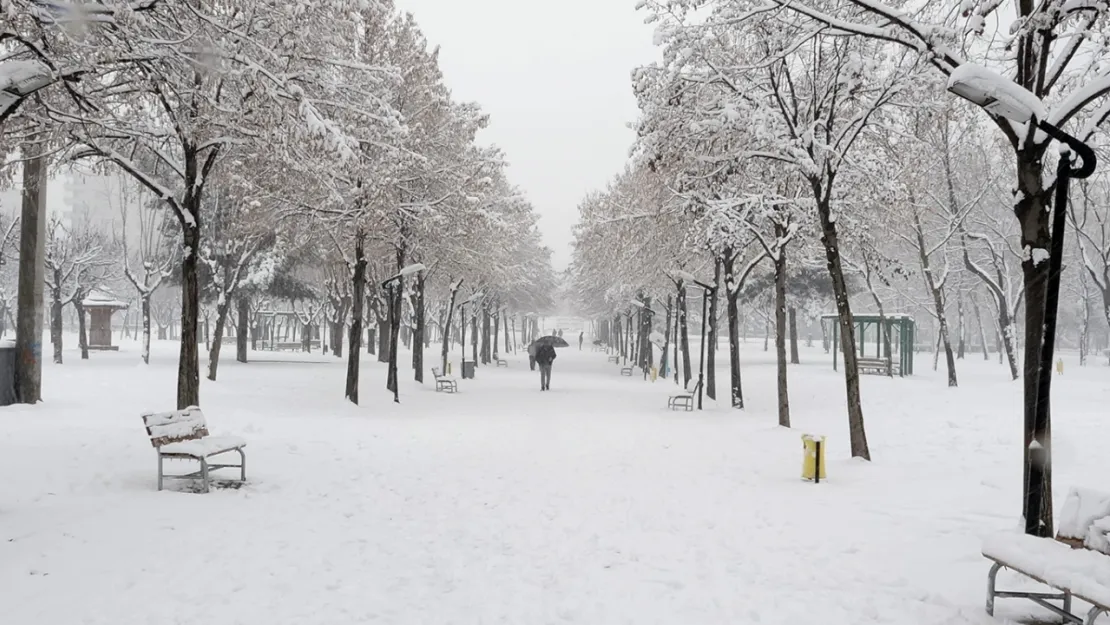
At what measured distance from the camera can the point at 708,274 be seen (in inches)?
1284

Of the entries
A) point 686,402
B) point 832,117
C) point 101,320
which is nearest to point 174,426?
point 832,117

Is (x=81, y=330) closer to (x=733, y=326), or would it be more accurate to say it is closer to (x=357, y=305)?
(x=357, y=305)

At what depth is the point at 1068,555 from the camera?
460 centimetres

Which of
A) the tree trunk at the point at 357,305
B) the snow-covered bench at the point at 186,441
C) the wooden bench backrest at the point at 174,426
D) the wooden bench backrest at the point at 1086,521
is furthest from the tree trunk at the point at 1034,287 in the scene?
the tree trunk at the point at 357,305

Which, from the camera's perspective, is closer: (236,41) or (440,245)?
(236,41)

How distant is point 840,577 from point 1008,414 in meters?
13.5

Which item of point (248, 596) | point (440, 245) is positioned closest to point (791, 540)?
point (248, 596)

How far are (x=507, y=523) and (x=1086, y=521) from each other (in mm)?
4845

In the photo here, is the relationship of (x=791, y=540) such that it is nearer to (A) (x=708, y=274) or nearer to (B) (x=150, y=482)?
(B) (x=150, y=482)

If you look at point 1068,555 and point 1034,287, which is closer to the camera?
point 1068,555

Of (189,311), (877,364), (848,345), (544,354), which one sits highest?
(189,311)

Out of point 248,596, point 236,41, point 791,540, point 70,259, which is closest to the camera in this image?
point 248,596

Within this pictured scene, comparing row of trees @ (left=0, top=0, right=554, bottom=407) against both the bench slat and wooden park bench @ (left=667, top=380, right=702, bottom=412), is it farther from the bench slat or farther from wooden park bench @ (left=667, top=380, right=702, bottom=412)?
wooden park bench @ (left=667, top=380, right=702, bottom=412)

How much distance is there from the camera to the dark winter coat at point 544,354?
2794 centimetres
